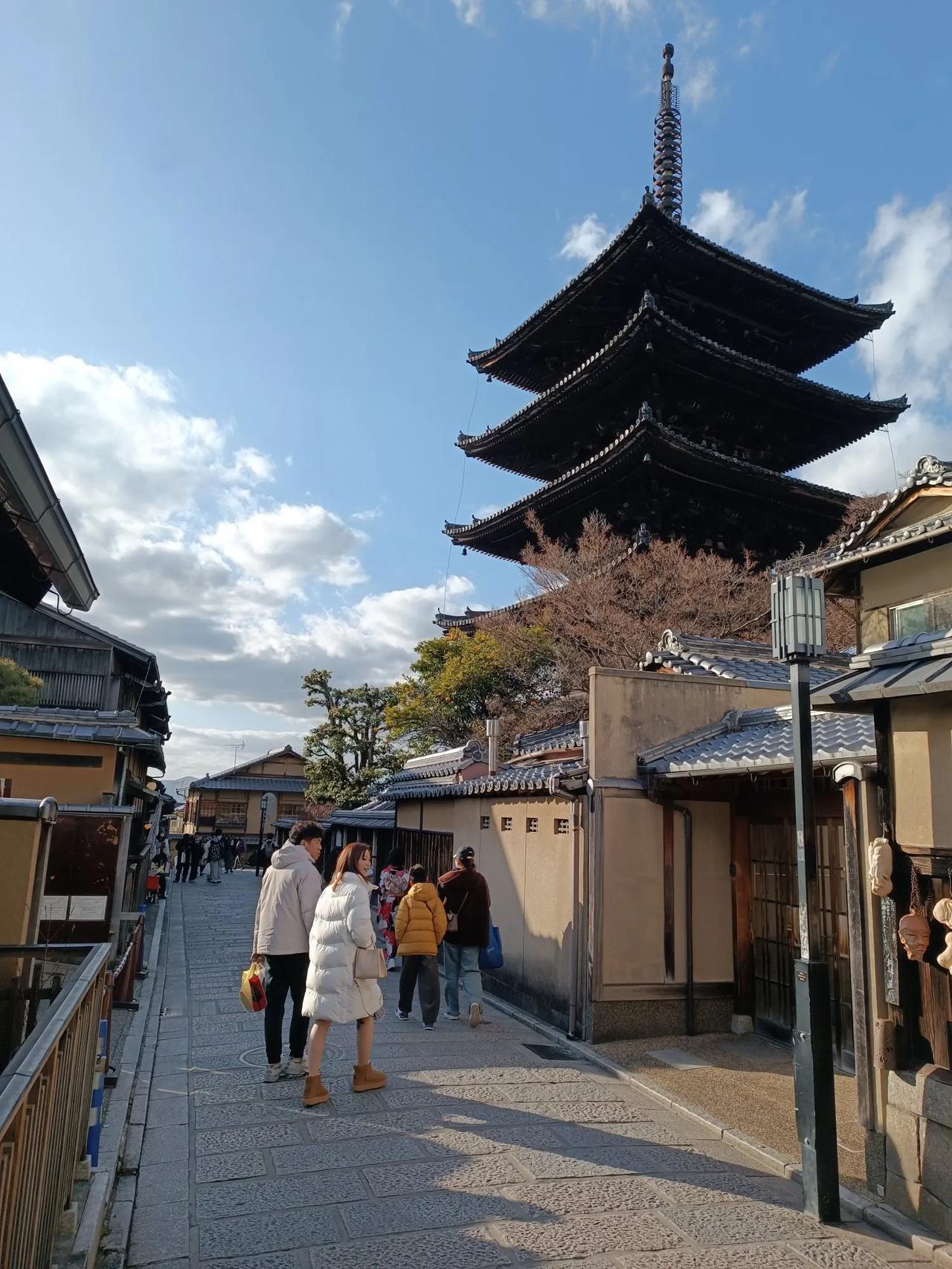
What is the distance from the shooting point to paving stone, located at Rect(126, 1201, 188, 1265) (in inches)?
151

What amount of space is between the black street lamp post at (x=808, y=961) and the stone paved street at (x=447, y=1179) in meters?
0.29

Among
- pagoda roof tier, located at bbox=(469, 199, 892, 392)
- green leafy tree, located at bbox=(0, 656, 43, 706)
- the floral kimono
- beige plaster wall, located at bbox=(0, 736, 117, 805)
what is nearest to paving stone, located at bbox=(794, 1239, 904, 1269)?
the floral kimono

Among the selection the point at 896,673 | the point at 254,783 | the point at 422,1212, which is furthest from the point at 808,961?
the point at 254,783

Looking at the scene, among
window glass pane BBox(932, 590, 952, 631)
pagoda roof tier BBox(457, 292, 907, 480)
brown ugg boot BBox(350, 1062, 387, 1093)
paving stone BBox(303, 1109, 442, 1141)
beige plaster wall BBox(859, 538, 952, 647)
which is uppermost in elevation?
pagoda roof tier BBox(457, 292, 907, 480)

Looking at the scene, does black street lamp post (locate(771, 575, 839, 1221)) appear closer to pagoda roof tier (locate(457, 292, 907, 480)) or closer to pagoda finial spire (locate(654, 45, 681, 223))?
pagoda roof tier (locate(457, 292, 907, 480))

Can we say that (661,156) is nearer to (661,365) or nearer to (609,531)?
(661,365)

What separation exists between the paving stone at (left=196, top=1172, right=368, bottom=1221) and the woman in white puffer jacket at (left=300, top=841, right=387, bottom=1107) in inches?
44.0

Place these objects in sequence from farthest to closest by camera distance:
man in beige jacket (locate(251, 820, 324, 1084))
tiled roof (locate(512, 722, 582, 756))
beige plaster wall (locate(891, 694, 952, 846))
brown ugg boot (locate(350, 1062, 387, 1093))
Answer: tiled roof (locate(512, 722, 582, 756)), man in beige jacket (locate(251, 820, 324, 1084)), brown ugg boot (locate(350, 1062, 387, 1093)), beige plaster wall (locate(891, 694, 952, 846))

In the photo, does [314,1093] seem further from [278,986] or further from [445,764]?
[445,764]

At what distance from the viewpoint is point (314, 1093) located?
18.9 feet

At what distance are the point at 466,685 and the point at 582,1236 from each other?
18966 mm

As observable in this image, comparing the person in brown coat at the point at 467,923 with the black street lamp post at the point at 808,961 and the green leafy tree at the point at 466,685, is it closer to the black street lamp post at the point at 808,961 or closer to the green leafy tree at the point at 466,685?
the black street lamp post at the point at 808,961

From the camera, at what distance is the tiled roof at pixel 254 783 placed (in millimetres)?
50531

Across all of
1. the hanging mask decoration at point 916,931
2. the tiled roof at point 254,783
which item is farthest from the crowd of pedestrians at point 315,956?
the tiled roof at point 254,783
